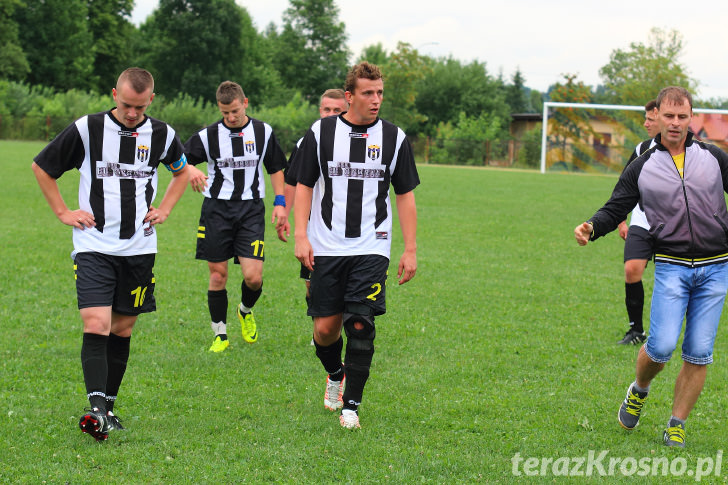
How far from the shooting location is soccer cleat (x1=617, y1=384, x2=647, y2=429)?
5242 mm

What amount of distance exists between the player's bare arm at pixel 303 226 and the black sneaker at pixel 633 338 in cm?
395

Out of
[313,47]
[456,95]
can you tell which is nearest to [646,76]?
[456,95]

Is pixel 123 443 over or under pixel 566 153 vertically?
under

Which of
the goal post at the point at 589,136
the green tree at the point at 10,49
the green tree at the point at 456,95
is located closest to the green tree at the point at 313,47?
the green tree at the point at 456,95

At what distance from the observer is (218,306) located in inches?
290

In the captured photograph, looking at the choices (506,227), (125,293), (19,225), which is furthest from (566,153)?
(125,293)

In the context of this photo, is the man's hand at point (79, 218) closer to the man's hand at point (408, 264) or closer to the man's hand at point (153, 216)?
the man's hand at point (153, 216)

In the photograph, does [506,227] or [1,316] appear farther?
[506,227]

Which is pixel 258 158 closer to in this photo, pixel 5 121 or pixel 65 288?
pixel 65 288

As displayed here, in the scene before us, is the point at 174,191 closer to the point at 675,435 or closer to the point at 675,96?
the point at 675,96

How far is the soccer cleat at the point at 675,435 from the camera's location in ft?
16.3

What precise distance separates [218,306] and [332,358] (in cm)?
207

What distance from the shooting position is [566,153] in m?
43.0

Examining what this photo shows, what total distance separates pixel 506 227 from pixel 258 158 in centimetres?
1078
